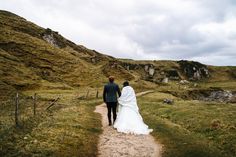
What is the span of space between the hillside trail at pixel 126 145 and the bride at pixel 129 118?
32.9 inches

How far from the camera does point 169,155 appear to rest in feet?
68.5

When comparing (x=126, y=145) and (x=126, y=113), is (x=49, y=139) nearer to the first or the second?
(x=126, y=145)

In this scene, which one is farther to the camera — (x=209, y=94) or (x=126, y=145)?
(x=209, y=94)

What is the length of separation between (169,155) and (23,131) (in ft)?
30.4

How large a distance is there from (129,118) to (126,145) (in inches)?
243

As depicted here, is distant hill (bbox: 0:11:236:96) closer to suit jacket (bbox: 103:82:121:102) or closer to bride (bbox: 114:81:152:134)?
suit jacket (bbox: 103:82:121:102)

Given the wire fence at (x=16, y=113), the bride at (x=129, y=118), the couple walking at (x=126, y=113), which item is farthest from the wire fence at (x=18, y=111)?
the bride at (x=129, y=118)

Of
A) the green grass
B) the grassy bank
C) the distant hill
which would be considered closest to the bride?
the green grass

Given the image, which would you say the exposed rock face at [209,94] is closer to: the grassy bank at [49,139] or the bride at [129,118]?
the bride at [129,118]

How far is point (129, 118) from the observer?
28891mm

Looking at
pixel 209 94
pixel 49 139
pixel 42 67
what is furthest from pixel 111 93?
pixel 42 67

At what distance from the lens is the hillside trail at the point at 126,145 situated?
20673mm

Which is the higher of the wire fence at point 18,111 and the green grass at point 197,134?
the wire fence at point 18,111

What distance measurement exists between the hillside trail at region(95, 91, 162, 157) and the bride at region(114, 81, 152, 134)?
83 centimetres
